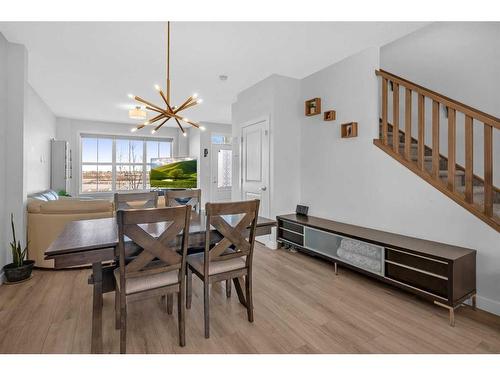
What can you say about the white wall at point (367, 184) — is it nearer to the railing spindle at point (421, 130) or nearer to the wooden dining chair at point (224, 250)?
the railing spindle at point (421, 130)

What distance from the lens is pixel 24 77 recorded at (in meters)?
3.07

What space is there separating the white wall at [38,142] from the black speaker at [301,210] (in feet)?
12.7

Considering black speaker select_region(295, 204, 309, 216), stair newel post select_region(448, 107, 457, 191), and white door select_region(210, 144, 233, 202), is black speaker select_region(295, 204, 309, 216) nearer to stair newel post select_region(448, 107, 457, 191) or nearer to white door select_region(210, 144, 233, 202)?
stair newel post select_region(448, 107, 457, 191)

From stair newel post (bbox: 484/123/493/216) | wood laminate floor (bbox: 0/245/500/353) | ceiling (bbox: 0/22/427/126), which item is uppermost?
ceiling (bbox: 0/22/427/126)

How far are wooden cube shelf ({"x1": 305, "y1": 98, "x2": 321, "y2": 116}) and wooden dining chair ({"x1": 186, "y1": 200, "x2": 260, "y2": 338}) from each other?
237 centimetres

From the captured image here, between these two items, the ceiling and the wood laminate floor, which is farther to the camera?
the ceiling

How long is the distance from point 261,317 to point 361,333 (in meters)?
0.74

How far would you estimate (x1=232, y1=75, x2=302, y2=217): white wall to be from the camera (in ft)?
13.1

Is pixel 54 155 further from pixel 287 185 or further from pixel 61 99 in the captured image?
pixel 287 185

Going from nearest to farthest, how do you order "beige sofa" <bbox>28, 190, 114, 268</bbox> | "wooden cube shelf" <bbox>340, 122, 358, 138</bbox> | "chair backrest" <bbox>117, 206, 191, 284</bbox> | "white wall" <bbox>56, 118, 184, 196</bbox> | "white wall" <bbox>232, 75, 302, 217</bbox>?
"chair backrest" <bbox>117, 206, 191, 284</bbox>
"beige sofa" <bbox>28, 190, 114, 268</bbox>
"wooden cube shelf" <bbox>340, 122, 358, 138</bbox>
"white wall" <bbox>232, 75, 302, 217</bbox>
"white wall" <bbox>56, 118, 184, 196</bbox>

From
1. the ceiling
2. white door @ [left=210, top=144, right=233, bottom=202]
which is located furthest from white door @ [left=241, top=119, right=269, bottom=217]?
white door @ [left=210, top=144, right=233, bottom=202]

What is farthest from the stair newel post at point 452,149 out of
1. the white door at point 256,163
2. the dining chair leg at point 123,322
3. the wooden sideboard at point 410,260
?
the dining chair leg at point 123,322

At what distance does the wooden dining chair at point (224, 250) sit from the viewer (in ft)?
5.99
